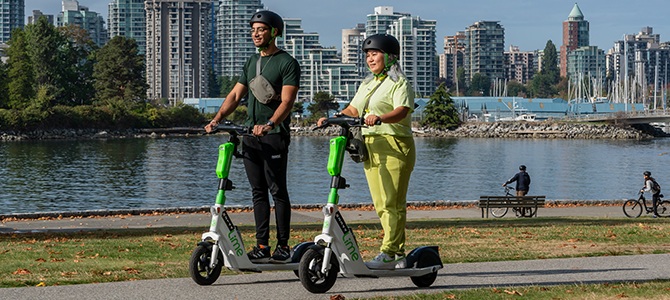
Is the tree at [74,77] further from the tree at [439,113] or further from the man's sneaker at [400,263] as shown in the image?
the man's sneaker at [400,263]

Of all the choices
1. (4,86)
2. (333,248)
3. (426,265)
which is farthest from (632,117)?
(333,248)

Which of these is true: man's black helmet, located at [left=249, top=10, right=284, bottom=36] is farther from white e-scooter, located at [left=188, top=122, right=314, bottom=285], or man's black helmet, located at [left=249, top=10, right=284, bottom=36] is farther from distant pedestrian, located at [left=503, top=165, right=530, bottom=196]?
distant pedestrian, located at [left=503, top=165, right=530, bottom=196]

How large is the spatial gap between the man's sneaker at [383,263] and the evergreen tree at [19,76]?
107 m

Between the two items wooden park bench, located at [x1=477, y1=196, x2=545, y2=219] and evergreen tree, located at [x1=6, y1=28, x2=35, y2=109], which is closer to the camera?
wooden park bench, located at [x1=477, y1=196, x2=545, y2=219]

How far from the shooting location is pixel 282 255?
609 cm

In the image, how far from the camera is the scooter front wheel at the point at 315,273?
17.7 ft

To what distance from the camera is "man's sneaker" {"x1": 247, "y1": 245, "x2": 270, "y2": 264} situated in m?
5.97

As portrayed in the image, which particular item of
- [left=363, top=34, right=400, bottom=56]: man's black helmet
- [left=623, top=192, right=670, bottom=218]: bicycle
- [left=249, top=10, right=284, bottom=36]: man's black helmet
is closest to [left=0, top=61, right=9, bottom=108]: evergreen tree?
[left=623, top=192, right=670, bottom=218]: bicycle

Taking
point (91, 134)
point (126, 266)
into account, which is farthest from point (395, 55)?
point (91, 134)

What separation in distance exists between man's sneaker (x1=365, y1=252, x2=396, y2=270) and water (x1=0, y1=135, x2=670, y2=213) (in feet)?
78.2

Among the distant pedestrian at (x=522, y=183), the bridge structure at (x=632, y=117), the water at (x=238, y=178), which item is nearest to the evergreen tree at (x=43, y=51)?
the water at (x=238, y=178)

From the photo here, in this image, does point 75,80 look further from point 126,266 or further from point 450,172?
point 126,266

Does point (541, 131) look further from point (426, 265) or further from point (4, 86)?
point (426, 265)

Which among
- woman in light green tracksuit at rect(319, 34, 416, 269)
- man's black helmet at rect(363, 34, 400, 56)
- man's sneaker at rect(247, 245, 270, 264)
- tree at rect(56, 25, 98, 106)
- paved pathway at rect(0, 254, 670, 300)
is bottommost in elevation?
paved pathway at rect(0, 254, 670, 300)
